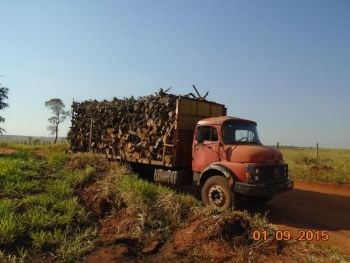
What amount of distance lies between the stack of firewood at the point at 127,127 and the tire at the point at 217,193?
5.96 ft

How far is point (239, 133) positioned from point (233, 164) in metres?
1.23

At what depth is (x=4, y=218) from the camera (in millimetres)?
6711

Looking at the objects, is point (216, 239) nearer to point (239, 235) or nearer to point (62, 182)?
point (239, 235)

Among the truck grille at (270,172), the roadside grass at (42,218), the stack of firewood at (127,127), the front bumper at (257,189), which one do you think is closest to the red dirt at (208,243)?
the roadside grass at (42,218)

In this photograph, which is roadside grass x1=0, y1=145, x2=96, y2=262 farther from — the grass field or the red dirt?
the red dirt

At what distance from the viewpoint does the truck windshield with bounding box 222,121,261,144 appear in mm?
9819

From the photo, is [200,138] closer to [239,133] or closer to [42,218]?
[239,133]

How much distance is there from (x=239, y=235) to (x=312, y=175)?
1094 centimetres

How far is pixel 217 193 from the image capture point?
362 inches

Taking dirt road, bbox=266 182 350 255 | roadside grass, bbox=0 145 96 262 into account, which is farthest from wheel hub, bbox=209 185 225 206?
roadside grass, bbox=0 145 96 262

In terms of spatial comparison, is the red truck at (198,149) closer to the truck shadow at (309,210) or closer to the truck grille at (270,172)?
the truck grille at (270,172)

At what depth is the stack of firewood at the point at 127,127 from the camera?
1136cm

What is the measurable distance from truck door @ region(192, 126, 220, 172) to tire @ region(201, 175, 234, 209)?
0.67 metres

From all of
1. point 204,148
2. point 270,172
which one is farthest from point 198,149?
point 270,172
